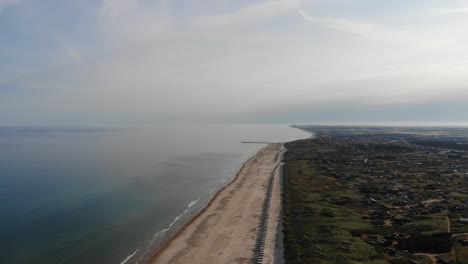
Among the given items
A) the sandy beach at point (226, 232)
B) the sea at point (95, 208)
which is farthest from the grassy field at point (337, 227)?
the sea at point (95, 208)

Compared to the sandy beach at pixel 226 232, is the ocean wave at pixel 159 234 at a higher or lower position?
Result: lower

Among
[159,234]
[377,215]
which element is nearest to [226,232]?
[159,234]

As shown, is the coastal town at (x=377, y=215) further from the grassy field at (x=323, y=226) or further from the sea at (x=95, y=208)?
the sea at (x=95, y=208)

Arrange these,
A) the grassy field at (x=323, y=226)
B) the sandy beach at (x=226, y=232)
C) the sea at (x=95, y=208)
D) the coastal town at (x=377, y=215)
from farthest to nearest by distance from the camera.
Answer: the sea at (x=95, y=208), the sandy beach at (x=226, y=232), the coastal town at (x=377, y=215), the grassy field at (x=323, y=226)

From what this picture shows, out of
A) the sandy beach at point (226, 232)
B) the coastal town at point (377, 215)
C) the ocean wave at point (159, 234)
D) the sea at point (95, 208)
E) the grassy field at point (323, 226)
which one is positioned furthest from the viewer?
the ocean wave at point (159, 234)

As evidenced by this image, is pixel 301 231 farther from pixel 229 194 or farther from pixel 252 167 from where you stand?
pixel 252 167

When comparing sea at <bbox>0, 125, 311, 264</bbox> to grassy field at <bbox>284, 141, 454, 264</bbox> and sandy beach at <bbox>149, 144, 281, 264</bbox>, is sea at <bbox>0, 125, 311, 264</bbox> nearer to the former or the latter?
sandy beach at <bbox>149, 144, 281, 264</bbox>

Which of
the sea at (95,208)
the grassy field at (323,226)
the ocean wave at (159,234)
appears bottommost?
the ocean wave at (159,234)

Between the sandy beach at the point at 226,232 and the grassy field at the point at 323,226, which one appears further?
the sandy beach at the point at 226,232
